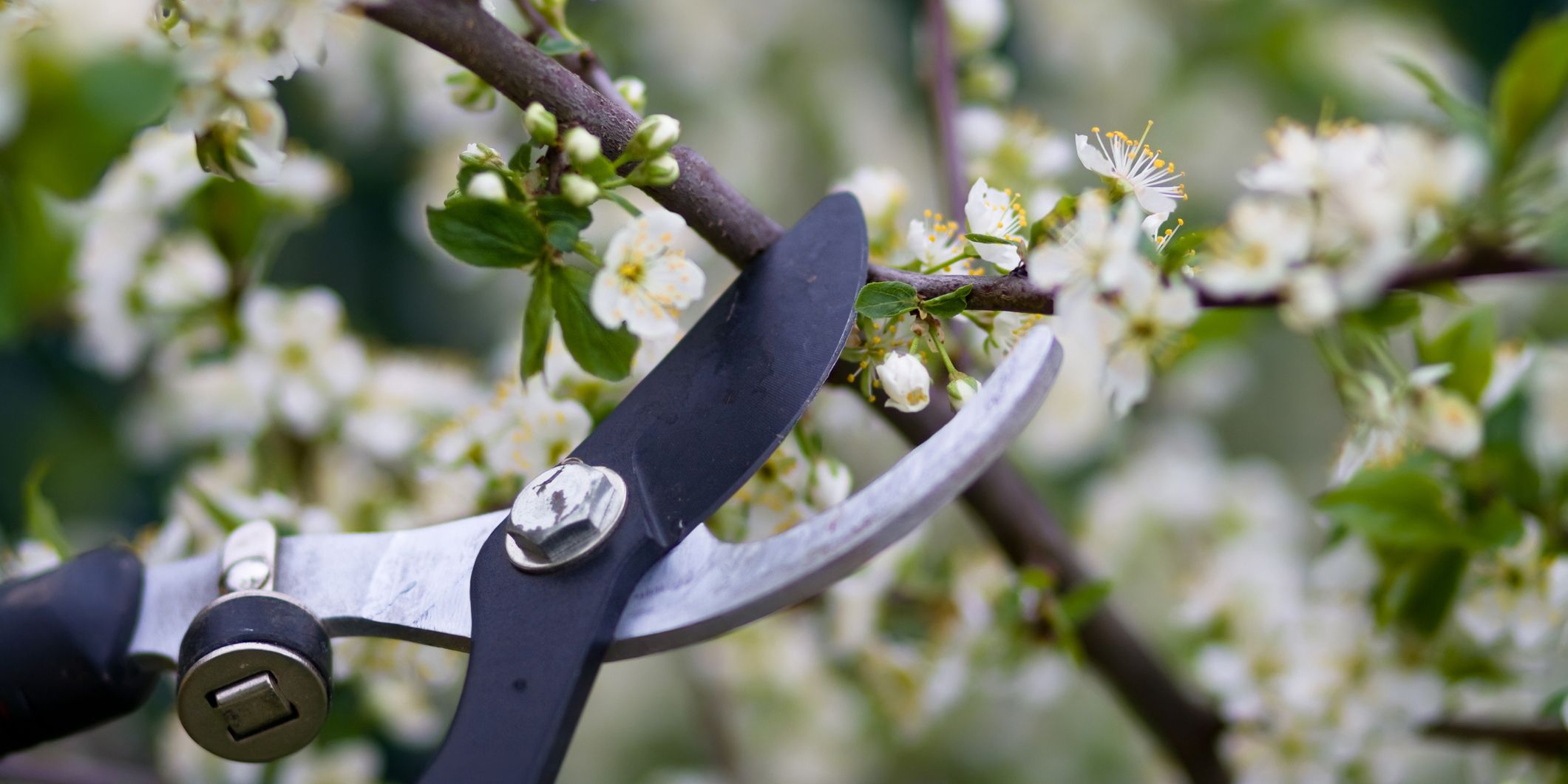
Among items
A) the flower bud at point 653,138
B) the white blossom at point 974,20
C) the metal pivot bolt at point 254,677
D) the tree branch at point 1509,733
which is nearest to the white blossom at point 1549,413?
the tree branch at point 1509,733

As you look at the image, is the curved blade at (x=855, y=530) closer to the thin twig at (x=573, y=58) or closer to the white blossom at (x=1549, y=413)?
the thin twig at (x=573, y=58)

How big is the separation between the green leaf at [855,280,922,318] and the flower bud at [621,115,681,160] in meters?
0.08

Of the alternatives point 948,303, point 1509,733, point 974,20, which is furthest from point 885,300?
point 1509,733

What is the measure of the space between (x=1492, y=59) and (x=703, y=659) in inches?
44.9

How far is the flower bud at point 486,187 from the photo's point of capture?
377 mm

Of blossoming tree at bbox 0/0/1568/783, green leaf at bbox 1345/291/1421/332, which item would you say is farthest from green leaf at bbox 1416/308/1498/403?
green leaf at bbox 1345/291/1421/332

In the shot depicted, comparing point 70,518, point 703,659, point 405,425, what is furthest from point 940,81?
point 70,518

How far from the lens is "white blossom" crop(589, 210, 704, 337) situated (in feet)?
1.36

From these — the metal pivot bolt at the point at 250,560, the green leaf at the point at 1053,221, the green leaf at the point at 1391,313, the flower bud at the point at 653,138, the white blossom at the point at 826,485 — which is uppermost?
the green leaf at the point at 1391,313

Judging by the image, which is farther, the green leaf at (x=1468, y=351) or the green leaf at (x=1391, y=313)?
the green leaf at (x=1468, y=351)

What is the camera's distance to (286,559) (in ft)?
1.52

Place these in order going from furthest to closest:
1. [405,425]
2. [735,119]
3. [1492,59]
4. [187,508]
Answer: [1492,59]
[735,119]
[405,425]
[187,508]

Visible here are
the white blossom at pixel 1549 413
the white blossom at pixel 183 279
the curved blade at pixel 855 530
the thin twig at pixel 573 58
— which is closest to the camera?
the curved blade at pixel 855 530

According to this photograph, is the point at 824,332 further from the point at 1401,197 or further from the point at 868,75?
the point at 868,75
